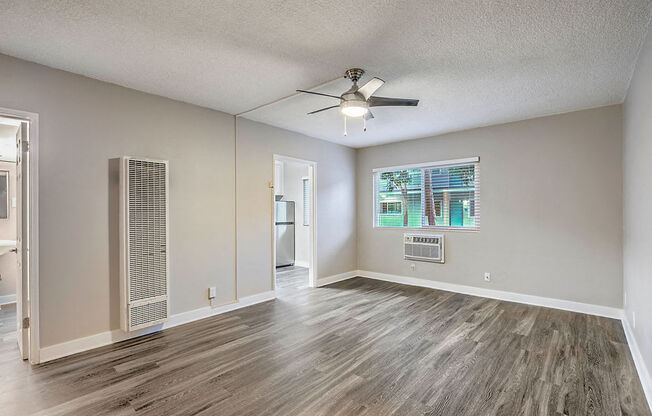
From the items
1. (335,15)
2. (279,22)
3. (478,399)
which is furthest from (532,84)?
(478,399)

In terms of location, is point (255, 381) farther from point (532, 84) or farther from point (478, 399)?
point (532, 84)

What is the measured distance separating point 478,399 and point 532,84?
2857 mm

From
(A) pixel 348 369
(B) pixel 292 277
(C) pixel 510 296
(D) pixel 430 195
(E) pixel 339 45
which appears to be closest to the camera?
(E) pixel 339 45

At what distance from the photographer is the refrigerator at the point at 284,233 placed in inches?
275

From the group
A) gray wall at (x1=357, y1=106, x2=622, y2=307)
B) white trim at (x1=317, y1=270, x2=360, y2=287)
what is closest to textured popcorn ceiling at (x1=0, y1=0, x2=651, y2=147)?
gray wall at (x1=357, y1=106, x2=622, y2=307)

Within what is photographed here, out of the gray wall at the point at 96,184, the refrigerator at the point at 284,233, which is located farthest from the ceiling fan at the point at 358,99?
the refrigerator at the point at 284,233

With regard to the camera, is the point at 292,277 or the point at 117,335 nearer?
the point at 117,335

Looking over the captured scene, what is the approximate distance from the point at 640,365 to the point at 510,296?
2.02 m

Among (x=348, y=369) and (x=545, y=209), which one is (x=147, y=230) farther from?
(x=545, y=209)

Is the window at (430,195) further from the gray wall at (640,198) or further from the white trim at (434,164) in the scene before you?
the gray wall at (640,198)

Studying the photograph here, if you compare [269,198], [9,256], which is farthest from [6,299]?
[269,198]

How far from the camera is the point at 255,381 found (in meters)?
2.39

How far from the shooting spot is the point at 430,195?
526 centimetres

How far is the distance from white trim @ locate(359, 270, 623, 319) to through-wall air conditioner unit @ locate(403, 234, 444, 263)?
378 millimetres
